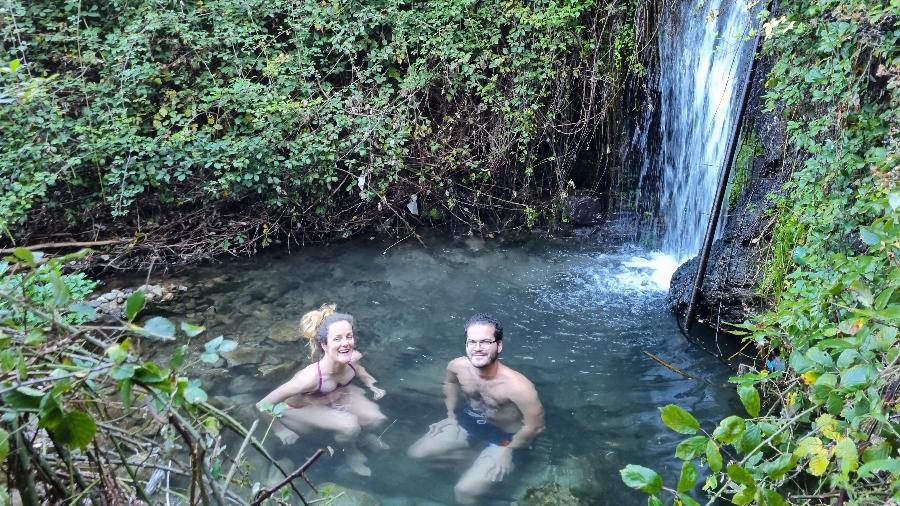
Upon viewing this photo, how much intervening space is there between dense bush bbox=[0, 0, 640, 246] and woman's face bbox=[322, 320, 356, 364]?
3428mm

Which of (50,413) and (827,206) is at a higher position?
(50,413)

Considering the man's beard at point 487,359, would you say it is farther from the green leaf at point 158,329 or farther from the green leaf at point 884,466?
the green leaf at point 158,329

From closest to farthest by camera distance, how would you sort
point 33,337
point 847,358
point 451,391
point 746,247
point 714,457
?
point 33,337 < point 714,457 < point 847,358 < point 451,391 < point 746,247

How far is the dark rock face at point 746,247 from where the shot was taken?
5.60 metres

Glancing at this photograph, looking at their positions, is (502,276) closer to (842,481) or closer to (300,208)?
(300,208)

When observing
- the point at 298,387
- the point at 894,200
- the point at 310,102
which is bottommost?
the point at 298,387

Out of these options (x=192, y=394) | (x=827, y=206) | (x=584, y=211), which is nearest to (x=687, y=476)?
(x=192, y=394)

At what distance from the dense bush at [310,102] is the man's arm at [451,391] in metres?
3.58

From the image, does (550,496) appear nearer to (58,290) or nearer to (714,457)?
(714,457)

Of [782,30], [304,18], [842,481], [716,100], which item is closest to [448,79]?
[304,18]

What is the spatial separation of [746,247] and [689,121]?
2381 millimetres

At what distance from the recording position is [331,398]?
190 inches

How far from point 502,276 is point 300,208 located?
2.81 meters

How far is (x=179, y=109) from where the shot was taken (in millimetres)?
7812
